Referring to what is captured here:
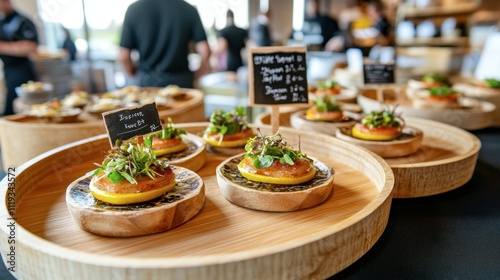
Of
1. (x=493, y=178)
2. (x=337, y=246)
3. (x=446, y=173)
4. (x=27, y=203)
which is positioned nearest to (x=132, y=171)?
(x=27, y=203)

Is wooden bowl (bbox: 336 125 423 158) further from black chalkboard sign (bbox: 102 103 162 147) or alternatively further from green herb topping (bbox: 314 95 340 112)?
black chalkboard sign (bbox: 102 103 162 147)

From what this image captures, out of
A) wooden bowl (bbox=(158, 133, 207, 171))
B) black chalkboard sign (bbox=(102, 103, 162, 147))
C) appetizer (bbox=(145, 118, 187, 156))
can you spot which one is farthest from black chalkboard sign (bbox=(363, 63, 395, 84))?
black chalkboard sign (bbox=(102, 103, 162, 147))

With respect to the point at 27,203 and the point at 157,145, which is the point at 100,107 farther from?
the point at 27,203

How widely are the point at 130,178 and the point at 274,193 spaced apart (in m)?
0.48

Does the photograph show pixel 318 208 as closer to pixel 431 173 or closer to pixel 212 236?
pixel 212 236

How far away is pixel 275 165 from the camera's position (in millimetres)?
1406

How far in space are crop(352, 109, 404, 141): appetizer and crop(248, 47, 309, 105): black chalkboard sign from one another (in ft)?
1.39

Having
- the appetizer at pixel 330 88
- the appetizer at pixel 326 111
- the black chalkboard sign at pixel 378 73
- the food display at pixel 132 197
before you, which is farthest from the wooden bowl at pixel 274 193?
the appetizer at pixel 330 88

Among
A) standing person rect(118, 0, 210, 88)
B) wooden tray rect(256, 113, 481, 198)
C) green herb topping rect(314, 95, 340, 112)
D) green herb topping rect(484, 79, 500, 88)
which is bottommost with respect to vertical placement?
wooden tray rect(256, 113, 481, 198)

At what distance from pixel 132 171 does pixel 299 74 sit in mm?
941

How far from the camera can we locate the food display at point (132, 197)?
1160 mm

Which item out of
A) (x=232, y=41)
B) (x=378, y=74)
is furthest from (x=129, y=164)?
(x=232, y=41)

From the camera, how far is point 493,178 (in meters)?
1.91

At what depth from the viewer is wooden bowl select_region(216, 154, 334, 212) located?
51.9 inches
